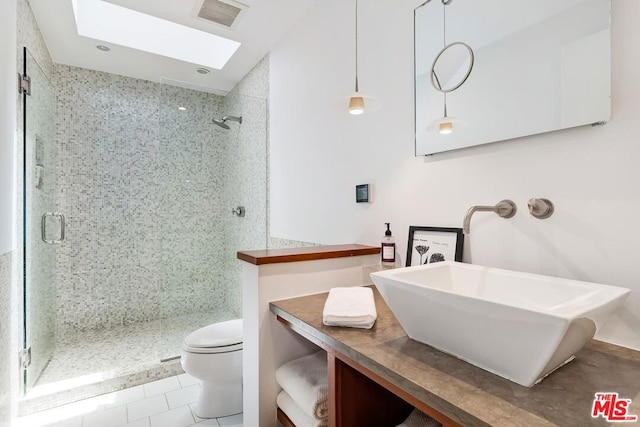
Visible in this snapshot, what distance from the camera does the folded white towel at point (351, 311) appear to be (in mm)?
980

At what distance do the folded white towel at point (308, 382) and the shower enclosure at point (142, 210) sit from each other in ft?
5.14

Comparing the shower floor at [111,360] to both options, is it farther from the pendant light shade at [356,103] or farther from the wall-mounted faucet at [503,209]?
the wall-mounted faucet at [503,209]

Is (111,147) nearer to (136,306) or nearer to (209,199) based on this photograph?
(209,199)

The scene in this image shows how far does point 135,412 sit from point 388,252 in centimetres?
178

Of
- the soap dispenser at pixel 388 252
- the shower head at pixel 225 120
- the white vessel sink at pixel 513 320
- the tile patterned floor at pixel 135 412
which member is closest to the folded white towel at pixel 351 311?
the white vessel sink at pixel 513 320

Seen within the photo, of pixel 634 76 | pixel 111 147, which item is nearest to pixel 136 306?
pixel 111 147

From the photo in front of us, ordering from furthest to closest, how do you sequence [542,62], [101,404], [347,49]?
[101,404] < [347,49] < [542,62]

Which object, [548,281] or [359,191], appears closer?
[548,281]

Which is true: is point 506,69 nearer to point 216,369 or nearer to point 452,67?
point 452,67

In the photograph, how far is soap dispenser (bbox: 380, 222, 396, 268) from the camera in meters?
1.50

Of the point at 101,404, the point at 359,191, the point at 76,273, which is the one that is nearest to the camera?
the point at 359,191

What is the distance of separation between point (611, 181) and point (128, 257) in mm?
3568

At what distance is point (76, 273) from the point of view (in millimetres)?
2963

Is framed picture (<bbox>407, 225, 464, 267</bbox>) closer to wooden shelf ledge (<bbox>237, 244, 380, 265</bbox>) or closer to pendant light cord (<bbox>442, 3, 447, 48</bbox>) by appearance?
wooden shelf ledge (<bbox>237, 244, 380, 265</bbox>)
